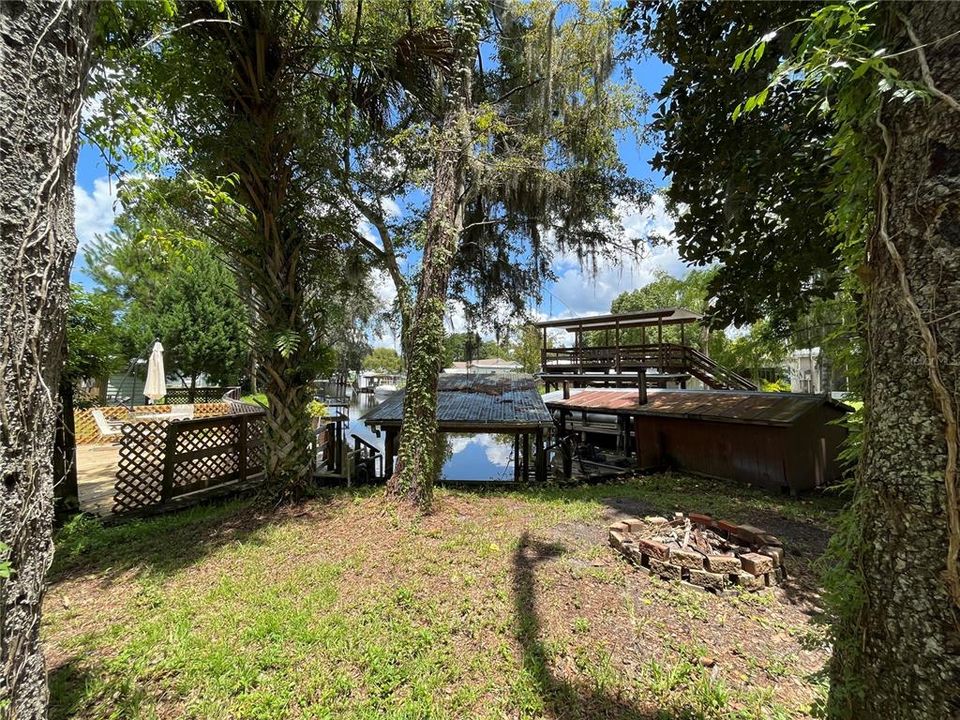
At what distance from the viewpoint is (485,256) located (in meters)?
10.1

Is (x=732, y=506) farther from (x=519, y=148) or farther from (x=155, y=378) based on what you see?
(x=155, y=378)

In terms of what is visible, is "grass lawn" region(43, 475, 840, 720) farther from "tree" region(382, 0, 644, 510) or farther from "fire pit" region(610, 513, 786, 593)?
"tree" region(382, 0, 644, 510)

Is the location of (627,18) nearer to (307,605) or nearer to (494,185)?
(494,185)

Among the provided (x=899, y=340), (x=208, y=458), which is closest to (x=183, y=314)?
(x=208, y=458)

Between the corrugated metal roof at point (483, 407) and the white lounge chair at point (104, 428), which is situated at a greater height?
the corrugated metal roof at point (483, 407)

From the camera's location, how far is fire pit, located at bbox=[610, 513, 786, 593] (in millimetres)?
3576

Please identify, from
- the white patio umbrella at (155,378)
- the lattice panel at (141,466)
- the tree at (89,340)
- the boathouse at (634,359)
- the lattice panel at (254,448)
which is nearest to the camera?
the tree at (89,340)

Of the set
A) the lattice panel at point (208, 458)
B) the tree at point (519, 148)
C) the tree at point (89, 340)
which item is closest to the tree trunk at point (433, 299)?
the tree at point (519, 148)

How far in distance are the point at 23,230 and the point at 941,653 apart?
3313mm

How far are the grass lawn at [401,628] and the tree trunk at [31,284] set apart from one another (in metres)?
1.10

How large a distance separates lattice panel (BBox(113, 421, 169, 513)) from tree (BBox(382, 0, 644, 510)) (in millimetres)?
3554

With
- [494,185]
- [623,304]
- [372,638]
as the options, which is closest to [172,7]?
[372,638]

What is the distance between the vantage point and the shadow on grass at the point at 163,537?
3.72 meters

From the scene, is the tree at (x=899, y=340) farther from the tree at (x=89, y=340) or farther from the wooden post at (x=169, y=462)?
the wooden post at (x=169, y=462)
